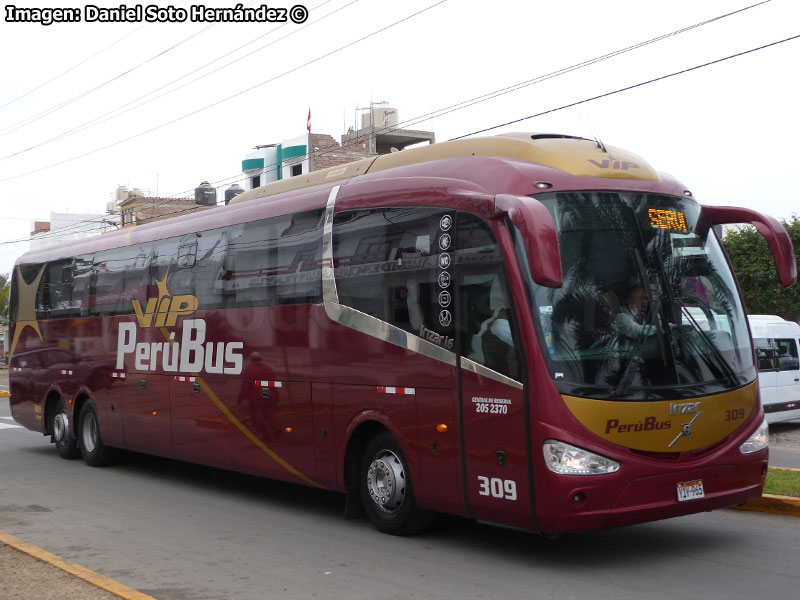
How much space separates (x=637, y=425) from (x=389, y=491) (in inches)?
107

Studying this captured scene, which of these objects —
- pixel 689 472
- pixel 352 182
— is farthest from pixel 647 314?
pixel 352 182

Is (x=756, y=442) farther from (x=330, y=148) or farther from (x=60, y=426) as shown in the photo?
(x=330, y=148)

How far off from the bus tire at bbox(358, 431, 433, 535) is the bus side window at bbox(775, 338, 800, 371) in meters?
12.9

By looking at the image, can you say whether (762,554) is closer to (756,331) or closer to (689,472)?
(689,472)

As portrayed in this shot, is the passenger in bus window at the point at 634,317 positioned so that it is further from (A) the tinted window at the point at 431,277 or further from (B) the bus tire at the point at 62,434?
(B) the bus tire at the point at 62,434

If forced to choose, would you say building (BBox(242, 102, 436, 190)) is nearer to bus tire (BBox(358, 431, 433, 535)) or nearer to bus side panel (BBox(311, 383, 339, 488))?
bus side panel (BBox(311, 383, 339, 488))

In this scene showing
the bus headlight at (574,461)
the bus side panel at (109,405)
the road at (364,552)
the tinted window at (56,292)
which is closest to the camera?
the road at (364,552)

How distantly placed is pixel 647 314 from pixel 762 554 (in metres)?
2.25

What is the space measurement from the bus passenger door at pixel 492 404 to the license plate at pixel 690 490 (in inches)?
49.1

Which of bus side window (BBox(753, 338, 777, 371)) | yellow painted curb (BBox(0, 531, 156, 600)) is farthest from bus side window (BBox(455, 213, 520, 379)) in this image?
bus side window (BBox(753, 338, 777, 371))

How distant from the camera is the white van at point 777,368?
1934 cm

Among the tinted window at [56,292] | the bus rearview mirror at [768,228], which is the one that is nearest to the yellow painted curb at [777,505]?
the bus rearview mirror at [768,228]

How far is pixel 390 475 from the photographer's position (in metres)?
9.20

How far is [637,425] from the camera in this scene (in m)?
7.62
